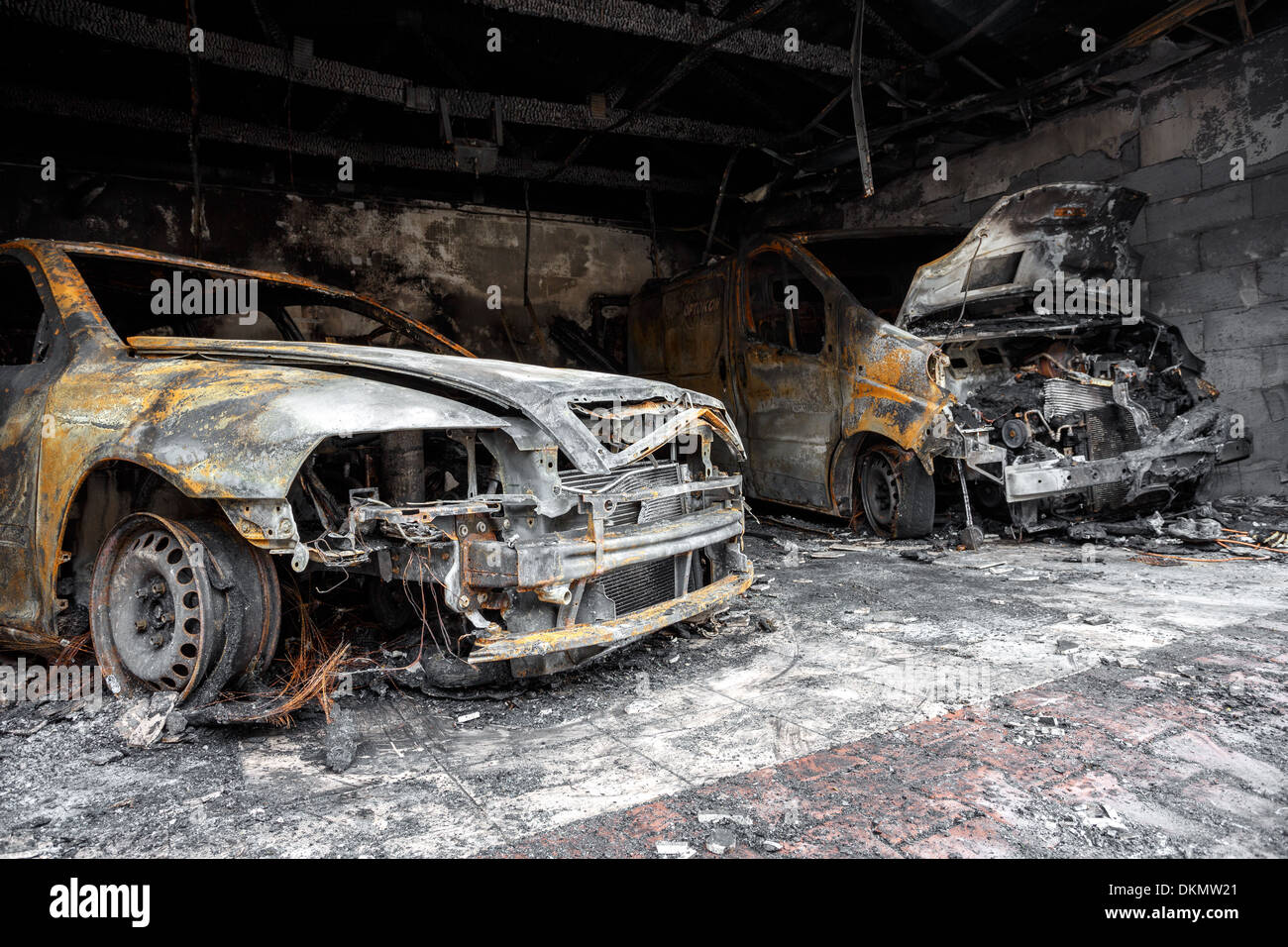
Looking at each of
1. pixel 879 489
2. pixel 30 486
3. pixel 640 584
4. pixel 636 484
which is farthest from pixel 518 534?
pixel 879 489

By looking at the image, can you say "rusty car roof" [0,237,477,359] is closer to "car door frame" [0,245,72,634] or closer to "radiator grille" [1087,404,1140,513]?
"car door frame" [0,245,72,634]

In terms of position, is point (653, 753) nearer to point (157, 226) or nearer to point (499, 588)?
point (499, 588)

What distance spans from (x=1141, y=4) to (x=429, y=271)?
690 cm

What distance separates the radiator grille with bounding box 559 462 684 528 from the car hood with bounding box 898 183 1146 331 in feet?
10.5

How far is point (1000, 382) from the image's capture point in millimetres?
5527

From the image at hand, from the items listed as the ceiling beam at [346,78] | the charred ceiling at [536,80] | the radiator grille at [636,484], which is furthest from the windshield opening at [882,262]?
the radiator grille at [636,484]

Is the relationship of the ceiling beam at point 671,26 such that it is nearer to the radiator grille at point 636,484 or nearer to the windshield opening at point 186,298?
the windshield opening at point 186,298

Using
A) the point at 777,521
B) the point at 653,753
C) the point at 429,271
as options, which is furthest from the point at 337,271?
the point at 653,753

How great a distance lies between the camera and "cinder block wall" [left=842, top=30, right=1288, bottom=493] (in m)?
5.76

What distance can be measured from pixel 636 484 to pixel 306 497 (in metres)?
1.19

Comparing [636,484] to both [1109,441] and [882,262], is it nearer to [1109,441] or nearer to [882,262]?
[1109,441]

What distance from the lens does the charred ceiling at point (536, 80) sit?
226 inches

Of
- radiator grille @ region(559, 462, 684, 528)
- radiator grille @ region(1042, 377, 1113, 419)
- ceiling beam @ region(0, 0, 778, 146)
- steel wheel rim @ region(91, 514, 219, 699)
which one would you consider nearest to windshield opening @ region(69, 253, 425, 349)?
steel wheel rim @ region(91, 514, 219, 699)

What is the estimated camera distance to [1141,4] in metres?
5.92
